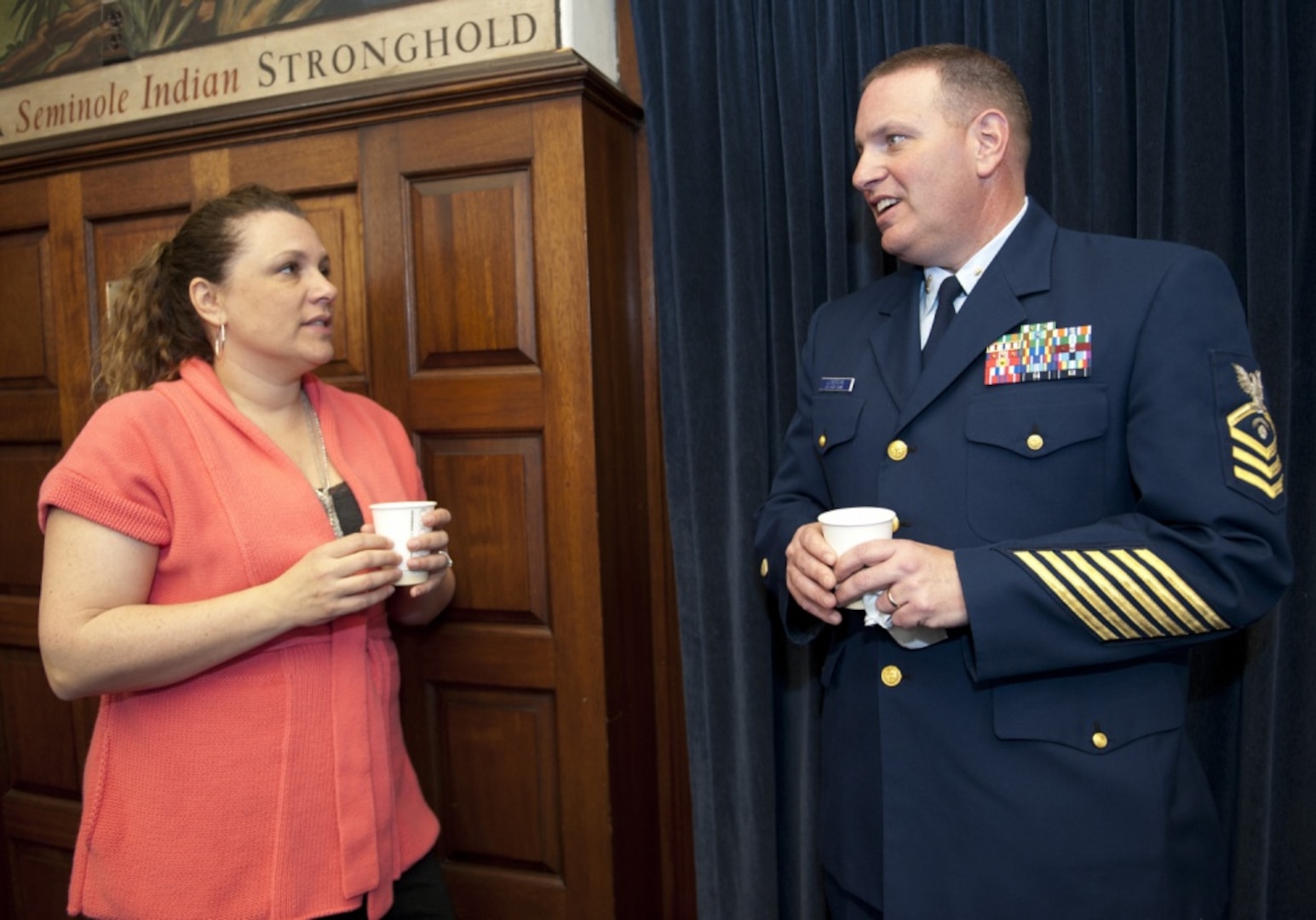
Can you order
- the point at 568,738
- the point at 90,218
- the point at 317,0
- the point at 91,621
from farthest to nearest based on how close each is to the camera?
the point at 90,218 < the point at 317,0 < the point at 568,738 < the point at 91,621

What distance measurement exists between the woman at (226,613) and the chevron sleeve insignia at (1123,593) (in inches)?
37.7

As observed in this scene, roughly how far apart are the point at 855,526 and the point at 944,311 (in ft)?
1.44

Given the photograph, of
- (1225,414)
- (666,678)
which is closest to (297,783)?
(666,678)

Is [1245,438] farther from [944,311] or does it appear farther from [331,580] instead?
[331,580]

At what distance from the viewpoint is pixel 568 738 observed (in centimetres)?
206

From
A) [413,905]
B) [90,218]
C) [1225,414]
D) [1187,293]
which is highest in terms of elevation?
[90,218]

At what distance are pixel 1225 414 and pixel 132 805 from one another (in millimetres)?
1719

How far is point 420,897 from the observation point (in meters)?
1.69

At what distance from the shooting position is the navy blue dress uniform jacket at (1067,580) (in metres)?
1.17

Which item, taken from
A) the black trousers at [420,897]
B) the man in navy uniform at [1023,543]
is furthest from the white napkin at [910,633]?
the black trousers at [420,897]

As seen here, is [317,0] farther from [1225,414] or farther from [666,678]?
[1225,414]

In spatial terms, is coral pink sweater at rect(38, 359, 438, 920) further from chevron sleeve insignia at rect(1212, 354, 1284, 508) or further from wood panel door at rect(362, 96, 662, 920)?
chevron sleeve insignia at rect(1212, 354, 1284, 508)

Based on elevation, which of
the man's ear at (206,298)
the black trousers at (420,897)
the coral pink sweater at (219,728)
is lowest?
the black trousers at (420,897)

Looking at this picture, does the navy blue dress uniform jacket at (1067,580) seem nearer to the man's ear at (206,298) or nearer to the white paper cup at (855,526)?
the white paper cup at (855,526)
